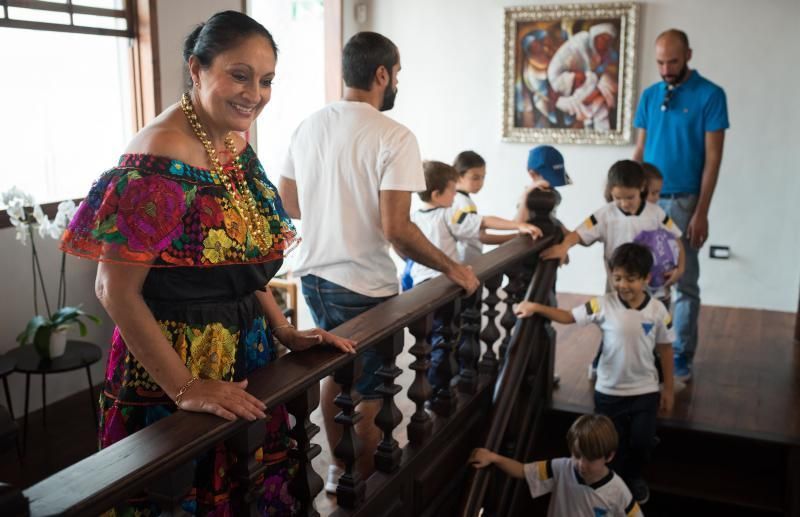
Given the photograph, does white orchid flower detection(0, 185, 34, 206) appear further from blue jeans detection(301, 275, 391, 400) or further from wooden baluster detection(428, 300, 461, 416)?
wooden baluster detection(428, 300, 461, 416)

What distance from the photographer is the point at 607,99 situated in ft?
21.7

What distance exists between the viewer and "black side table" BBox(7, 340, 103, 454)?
390cm

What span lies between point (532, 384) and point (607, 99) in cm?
378

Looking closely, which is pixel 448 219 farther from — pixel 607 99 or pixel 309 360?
pixel 607 99

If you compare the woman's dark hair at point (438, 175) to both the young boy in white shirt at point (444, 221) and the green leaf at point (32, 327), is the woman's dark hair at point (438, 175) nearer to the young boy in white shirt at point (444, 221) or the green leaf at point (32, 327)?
the young boy in white shirt at point (444, 221)

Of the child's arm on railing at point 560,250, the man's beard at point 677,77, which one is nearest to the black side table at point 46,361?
the child's arm on railing at point 560,250

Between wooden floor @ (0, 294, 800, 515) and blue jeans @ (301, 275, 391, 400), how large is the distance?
0.43 metres

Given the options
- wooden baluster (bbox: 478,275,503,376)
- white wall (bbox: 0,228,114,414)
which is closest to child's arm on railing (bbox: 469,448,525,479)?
wooden baluster (bbox: 478,275,503,376)

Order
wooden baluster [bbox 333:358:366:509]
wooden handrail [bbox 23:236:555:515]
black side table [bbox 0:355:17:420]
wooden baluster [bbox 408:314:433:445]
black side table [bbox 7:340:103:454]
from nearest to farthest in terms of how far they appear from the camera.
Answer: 1. wooden handrail [bbox 23:236:555:515]
2. wooden baluster [bbox 333:358:366:509]
3. wooden baluster [bbox 408:314:433:445]
4. black side table [bbox 0:355:17:420]
5. black side table [bbox 7:340:103:454]

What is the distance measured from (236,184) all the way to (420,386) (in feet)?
3.50

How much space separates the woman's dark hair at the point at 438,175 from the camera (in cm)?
361

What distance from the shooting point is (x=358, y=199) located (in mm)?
2697

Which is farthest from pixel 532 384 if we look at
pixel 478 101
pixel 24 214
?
pixel 478 101

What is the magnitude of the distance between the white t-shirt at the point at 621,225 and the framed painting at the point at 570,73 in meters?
2.97
